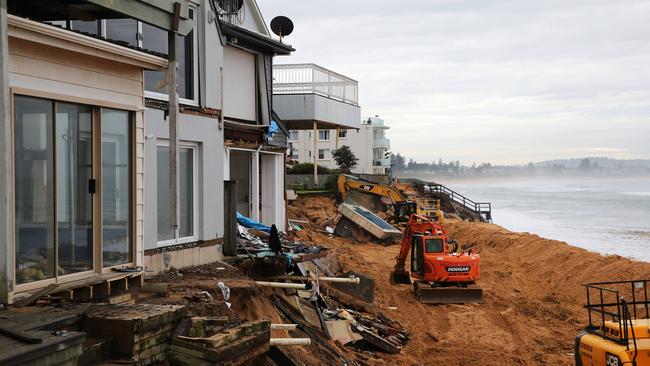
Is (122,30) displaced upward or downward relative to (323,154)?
upward

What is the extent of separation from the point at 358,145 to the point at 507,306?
77.1 m

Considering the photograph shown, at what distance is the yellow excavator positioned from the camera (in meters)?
38.2

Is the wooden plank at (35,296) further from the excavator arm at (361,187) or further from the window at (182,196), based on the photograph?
the excavator arm at (361,187)

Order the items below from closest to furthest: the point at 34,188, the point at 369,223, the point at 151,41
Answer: the point at 34,188 → the point at 151,41 → the point at 369,223

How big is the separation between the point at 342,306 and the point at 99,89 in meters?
10.4

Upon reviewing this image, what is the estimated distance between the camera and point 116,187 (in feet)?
27.4

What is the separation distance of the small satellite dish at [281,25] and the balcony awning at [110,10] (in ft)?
34.2

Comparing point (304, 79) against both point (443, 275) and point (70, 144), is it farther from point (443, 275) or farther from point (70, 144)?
point (70, 144)

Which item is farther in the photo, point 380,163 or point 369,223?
point 380,163

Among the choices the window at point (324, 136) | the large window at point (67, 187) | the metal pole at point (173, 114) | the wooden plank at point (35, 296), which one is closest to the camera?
the wooden plank at point (35, 296)

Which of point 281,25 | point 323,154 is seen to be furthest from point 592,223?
point 281,25

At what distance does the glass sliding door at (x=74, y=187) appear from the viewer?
7.41 meters

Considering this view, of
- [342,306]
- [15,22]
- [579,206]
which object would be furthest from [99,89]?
[579,206]

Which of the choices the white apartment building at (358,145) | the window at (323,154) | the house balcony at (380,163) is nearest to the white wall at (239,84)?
the white apartment building at (358,145)
